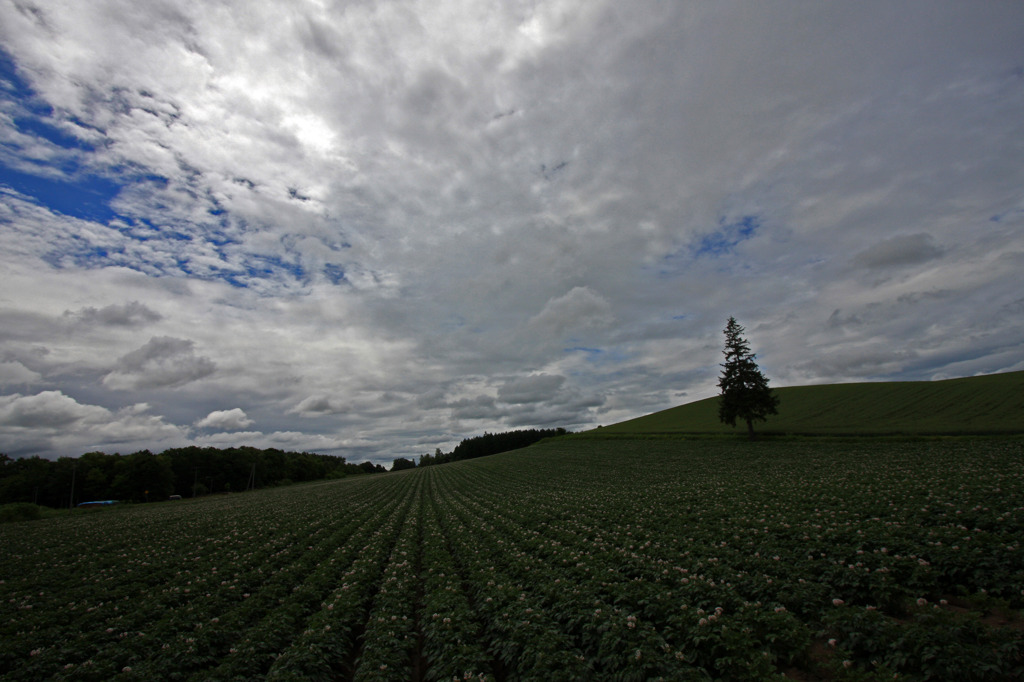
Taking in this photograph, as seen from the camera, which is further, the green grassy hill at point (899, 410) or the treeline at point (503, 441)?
the treeline at point (503, 441)

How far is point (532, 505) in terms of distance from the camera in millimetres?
26656

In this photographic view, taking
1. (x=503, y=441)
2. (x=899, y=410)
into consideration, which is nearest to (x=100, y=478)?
(x=503, y=441)

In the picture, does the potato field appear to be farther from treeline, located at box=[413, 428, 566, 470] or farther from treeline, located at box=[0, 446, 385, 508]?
treeline, located at box=[413, 428, 566, 470]

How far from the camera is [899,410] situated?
60.8 meters

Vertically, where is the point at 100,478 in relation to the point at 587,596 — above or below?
above

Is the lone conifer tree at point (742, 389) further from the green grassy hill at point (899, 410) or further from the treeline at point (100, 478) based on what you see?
the treeline at point (100, 478)

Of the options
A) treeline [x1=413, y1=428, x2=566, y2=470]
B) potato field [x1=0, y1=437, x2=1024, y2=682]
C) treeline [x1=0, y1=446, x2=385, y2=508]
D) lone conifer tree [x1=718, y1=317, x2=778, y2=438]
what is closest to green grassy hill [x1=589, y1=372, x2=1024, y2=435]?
lone conifer tree [x1=718, y1=317, x2=778, y2=438]

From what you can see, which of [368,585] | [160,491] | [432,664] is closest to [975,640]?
[432,664]

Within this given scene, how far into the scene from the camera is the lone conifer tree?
5669 cm

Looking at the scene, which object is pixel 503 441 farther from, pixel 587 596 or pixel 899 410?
pixel 587 596

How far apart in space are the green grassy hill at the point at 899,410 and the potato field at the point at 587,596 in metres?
36.5

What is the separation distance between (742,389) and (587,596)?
56.2 metres

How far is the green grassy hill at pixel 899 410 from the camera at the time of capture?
48.3 metres

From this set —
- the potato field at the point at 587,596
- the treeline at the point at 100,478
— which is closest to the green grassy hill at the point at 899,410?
the potato field at the point at 587,596
